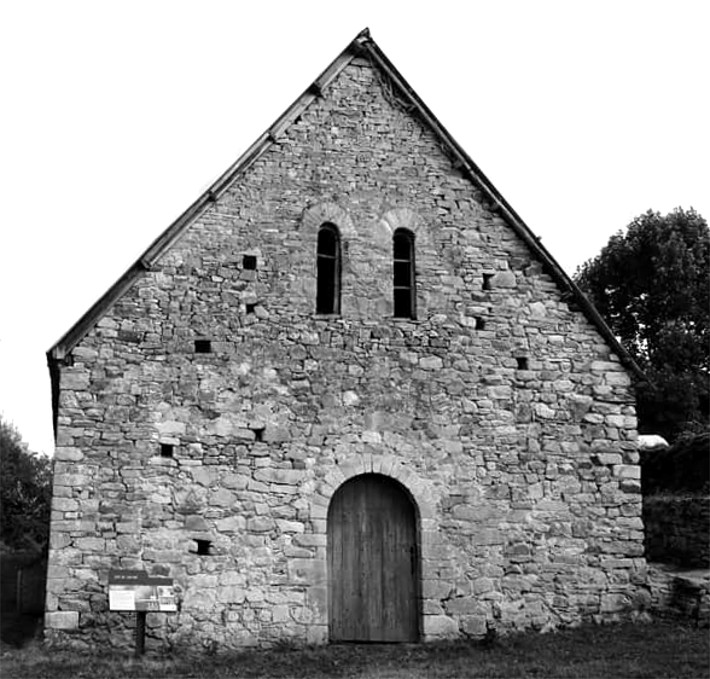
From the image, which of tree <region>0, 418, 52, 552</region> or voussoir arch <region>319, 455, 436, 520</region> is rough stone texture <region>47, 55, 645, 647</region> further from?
tree <region>0, 418, 52, 552</region>

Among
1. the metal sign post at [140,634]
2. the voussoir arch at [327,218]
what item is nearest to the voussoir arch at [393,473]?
the metal sign post at [140,634]

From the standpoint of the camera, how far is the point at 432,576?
13.7 metres

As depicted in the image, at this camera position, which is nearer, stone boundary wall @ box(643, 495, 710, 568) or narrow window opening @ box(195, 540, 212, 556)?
narrow window opening @ box(195, 540, 212, 556)

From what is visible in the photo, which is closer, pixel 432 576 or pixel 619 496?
pixel 432 576

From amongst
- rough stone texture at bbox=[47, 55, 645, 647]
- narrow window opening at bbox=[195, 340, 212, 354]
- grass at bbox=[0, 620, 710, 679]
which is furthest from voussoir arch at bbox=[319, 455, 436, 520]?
narrow window opening at bbox=[195, 340, 212, 354]

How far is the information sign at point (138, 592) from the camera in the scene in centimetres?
1211

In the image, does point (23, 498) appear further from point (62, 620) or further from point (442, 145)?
point (442, 145)

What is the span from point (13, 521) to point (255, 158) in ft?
74.4

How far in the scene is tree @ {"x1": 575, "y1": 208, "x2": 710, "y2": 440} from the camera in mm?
30562

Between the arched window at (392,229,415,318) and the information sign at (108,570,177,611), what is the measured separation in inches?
214

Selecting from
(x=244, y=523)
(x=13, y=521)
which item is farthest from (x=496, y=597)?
(x=13, y=521)

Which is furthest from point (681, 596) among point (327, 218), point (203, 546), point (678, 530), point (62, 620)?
point (62, 620)

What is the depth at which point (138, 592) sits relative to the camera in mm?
12219

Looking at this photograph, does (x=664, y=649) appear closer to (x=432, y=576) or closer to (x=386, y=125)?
(x=432, y=576)
